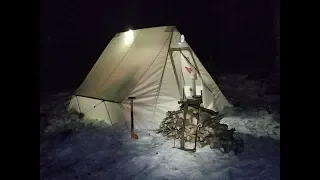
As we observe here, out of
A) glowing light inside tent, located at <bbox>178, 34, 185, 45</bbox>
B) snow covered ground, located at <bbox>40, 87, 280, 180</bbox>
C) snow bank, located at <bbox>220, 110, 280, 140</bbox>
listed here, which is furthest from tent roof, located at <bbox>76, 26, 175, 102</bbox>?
snow bank, located at <bbox>220, 110, 280, 140</bbox>

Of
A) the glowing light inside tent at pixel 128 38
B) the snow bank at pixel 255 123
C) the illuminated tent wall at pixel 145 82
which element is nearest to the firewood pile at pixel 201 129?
the illuminated tent wall at pixel 145 82

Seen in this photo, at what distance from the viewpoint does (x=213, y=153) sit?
Answer: 5672mm

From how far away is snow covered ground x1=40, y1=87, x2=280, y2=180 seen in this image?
4730 mm

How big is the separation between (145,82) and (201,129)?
2.08 meters

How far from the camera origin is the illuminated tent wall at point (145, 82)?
746cm

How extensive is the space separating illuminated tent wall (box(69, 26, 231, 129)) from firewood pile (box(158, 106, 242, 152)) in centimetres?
67

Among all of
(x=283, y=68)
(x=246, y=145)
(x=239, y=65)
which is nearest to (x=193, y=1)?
(x=239, y=65)

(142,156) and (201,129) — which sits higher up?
(201,129)

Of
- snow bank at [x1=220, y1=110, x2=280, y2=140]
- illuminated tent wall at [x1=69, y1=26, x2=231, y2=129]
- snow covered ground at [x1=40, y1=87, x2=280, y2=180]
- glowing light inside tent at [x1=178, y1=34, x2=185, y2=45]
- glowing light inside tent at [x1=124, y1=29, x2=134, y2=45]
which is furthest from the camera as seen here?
glowing light inside tent at [x1=124, y1=29, x2=134, y2=45]

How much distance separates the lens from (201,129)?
6.36 meters

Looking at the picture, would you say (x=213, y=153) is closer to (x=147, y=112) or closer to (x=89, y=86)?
(x=147, y=112)

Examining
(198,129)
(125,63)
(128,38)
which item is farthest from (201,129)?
(128,38)

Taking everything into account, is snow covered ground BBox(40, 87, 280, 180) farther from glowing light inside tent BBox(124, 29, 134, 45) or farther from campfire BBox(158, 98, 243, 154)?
glowing light inside tent BBox(124, 29, 134, 45)

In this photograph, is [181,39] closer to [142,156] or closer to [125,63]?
[125,63]
